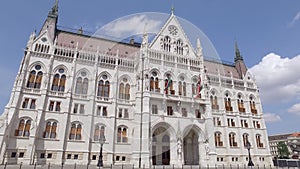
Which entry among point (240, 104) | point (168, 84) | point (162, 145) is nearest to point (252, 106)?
point (240, 104)

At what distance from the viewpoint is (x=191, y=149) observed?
37.5 meters

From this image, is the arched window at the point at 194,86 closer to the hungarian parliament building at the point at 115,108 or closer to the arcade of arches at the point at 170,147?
the hungarian parliament building at the point at 115,108

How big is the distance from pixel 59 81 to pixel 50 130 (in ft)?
27.5

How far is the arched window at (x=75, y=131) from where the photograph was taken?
31.0m

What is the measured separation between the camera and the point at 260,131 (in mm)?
45406

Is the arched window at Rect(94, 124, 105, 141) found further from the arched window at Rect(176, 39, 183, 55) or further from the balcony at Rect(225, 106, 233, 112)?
the balcony at Rect(225, 106, 233, 112)

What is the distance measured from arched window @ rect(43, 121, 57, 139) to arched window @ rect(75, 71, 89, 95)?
663 centimetres

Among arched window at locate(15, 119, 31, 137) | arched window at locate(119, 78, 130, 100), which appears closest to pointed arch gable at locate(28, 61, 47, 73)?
arched window at locate(15, 119, 31, 137)

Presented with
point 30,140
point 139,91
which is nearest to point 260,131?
point 139,91

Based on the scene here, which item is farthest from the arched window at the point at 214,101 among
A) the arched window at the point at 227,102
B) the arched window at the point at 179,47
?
the arched window at the point at 179,47

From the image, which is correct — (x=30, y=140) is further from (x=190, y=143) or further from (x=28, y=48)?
(x=190, y=143)

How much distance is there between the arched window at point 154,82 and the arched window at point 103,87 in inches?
321

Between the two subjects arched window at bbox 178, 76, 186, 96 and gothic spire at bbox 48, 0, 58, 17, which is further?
gothic spire at bbox 48, 0, 58, 17

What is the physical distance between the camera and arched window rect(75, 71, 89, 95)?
34156mm
